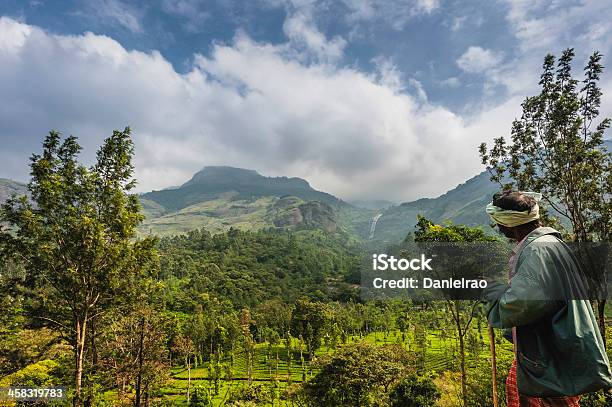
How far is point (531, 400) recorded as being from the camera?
6.85 ft

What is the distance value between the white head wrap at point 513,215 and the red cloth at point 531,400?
1001mm

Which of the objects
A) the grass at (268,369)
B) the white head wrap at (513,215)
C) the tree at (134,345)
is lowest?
the grass at (268,369)

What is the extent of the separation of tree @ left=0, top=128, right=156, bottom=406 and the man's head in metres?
10.5

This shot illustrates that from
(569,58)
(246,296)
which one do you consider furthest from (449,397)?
(246,296)

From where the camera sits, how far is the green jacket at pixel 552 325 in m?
1.77

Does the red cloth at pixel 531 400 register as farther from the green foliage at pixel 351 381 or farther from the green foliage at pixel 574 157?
the green foliage at pixel 351 381

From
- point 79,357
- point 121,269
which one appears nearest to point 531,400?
point 121,269

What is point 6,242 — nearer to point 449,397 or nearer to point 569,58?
point 569,58

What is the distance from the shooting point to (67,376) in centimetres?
1179

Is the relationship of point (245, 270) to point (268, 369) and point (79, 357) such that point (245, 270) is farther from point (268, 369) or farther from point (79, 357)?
point (79, 357)

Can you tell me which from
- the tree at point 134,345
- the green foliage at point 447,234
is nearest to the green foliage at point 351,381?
the tree at point 134,345

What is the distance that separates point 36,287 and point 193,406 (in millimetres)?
20374

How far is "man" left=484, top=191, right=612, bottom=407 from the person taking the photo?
1.78 metres

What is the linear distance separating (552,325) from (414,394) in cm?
2108
